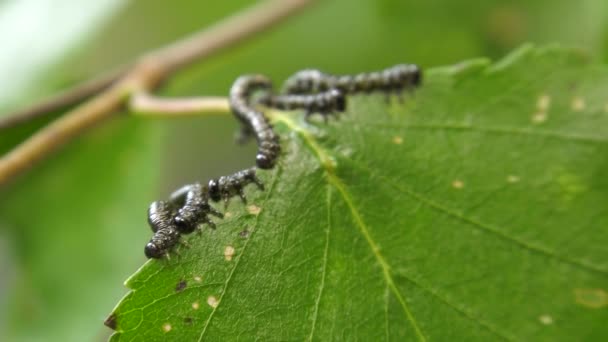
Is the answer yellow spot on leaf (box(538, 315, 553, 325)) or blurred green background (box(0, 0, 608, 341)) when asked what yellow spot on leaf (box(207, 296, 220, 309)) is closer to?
yellow spot on leaf (box(538, 315, 553, 325))

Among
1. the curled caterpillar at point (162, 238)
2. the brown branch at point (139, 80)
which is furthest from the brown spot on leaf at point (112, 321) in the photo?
the brown branch at point (139, 80)

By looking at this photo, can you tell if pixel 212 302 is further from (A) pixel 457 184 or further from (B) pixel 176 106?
(B) pixel 176 106

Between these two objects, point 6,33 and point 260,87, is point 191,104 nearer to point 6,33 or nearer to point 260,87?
point 260,87

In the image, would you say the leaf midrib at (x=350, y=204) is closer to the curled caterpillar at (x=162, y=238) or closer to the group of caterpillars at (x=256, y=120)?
the group of caterpillars at (x=256, y=120)

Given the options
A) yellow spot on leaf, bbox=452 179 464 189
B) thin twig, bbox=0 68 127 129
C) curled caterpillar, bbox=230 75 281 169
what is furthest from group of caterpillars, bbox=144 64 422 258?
thin twig, bbox=0 68 127 129

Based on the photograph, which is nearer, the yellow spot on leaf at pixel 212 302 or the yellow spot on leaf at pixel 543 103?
the yellow spot on leaf at pixel 212 302

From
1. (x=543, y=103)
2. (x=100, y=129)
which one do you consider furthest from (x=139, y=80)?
(x=543, y=103)
